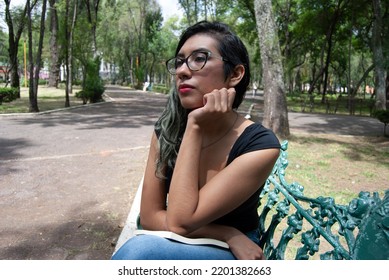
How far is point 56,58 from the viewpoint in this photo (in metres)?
31.7

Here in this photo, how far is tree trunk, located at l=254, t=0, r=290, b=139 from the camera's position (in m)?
8.69

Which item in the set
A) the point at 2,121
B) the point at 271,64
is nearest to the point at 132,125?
the point at 2,121

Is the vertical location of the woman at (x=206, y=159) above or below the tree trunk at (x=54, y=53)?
below

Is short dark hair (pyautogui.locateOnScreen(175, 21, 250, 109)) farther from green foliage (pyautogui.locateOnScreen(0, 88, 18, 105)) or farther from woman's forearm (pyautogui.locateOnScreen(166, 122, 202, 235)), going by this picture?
green foliage (pyautogui.locateOnScreen(0, 88, 18, 105))

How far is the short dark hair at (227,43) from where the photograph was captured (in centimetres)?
182

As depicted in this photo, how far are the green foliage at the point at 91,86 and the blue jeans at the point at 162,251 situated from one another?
780 inches

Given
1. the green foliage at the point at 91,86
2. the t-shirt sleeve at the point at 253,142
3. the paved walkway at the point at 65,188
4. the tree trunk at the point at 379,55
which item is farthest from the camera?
the green foliage at the point at 91,86

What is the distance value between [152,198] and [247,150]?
0.58 metres

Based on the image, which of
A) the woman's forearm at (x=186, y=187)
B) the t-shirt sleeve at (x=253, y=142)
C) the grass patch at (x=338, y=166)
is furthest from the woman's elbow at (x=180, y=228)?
the grass patch at (x=338, y=166)

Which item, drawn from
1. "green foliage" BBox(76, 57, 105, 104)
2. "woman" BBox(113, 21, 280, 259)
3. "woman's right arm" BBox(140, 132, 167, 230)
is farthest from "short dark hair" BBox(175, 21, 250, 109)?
"green foliage" BBox(76, 57, 105, 104)

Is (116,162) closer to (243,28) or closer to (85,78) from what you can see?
(85,78)

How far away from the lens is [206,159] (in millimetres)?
1828

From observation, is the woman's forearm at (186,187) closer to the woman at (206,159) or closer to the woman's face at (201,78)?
the woman at (206,159)

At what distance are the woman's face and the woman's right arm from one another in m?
0.38
